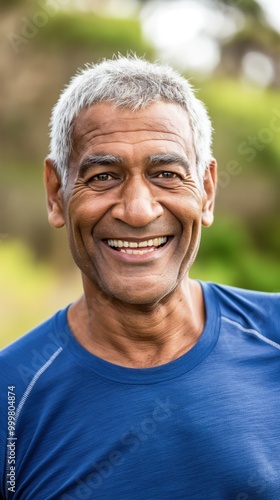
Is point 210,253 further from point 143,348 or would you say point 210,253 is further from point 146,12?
point 143,348

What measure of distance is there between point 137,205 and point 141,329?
0.36m

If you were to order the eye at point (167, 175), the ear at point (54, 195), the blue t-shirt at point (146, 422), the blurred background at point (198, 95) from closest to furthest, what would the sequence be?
the blue t-shirt at point (146, 422) → the eye at point (167, 175) → the ear at point (54, 195) → the blurred background at point (198, 95)

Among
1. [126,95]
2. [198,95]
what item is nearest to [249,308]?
[126,95]

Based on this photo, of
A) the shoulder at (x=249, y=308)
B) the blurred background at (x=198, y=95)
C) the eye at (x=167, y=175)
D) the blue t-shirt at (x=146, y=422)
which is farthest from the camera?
the blurred background at (x=198, y=95)

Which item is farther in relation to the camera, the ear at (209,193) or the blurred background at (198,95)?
the blurred background at (198,95)

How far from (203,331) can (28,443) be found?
514mm

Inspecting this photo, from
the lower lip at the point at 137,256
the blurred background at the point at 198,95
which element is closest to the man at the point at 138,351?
the lower lip at the point at 137,256

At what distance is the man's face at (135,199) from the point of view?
6.12 ft

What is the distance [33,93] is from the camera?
992cm

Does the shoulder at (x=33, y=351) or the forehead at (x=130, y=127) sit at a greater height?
the forehead at (x=130, y=127)

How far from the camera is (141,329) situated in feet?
6.59

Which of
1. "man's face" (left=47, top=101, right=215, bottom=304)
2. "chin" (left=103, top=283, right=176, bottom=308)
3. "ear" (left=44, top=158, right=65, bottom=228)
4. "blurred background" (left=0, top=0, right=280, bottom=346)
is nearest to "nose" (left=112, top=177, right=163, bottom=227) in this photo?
"man's face" (left=47, top=101, right=215, bottom=304)

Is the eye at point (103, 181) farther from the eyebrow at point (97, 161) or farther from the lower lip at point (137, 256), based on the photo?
the lower lip at point (137, 256)

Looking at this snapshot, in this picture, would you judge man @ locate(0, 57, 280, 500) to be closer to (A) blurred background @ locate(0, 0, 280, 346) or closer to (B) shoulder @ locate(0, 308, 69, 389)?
(B) shoulder @ locate(0, 308, 69, 389)
